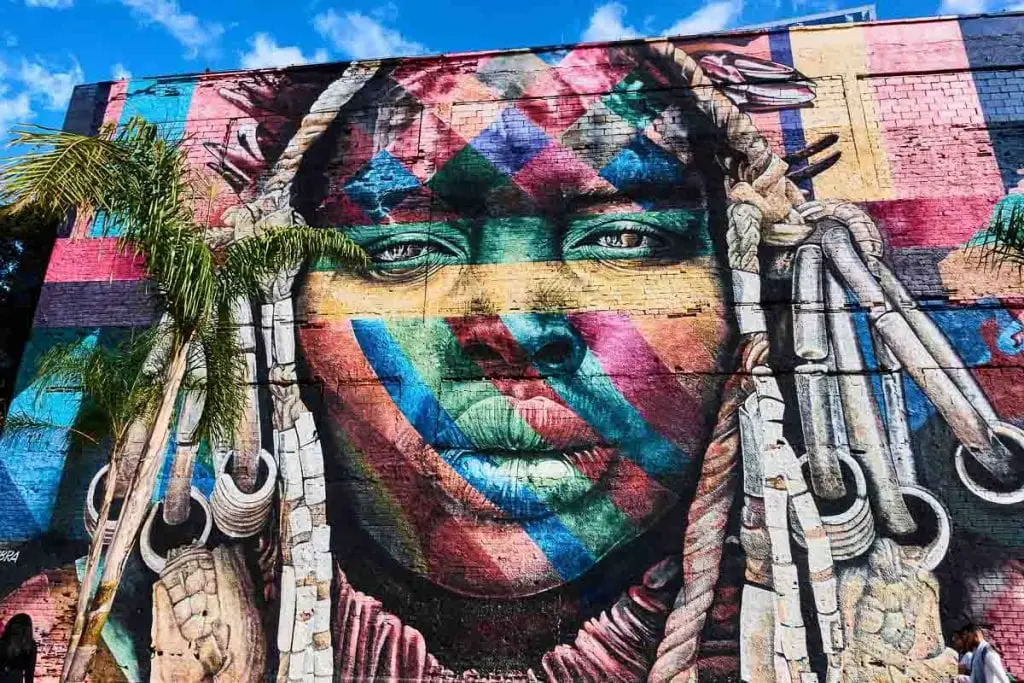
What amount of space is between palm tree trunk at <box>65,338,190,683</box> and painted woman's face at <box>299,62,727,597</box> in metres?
2.76

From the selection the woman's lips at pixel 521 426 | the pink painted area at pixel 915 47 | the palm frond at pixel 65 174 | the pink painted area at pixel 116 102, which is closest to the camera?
the palm frond at pixel 65 174

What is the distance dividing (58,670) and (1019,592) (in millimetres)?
9727

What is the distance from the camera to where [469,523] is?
7449 millimetres

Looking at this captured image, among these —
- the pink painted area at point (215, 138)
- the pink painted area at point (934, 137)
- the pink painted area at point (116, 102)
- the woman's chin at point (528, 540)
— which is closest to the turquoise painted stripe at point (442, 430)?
the woman's chin at point (528, 540)

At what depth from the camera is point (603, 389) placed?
773cm

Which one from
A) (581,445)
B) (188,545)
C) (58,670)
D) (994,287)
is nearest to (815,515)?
(581,445)

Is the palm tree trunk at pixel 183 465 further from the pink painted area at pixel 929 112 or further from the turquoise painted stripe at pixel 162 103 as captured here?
the pink painted area at pixel 929 112

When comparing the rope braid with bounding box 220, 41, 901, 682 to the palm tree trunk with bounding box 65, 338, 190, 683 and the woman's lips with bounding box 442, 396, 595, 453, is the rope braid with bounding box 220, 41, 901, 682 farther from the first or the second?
the palm tree trunk with bounding box 65, 338, 190, 683

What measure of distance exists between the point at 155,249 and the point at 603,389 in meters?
4.60

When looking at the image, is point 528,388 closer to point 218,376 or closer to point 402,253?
point 402,253

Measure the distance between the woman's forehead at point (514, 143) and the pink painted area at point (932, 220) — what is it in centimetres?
213

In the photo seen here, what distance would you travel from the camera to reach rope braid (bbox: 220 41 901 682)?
22.9 ft

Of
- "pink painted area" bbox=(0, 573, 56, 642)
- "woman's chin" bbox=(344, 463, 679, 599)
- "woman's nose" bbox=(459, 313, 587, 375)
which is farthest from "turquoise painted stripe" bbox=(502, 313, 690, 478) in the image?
"pink painted area" bbox=(0, 573, 56, 642)

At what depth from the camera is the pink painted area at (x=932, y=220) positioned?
25.3ft
